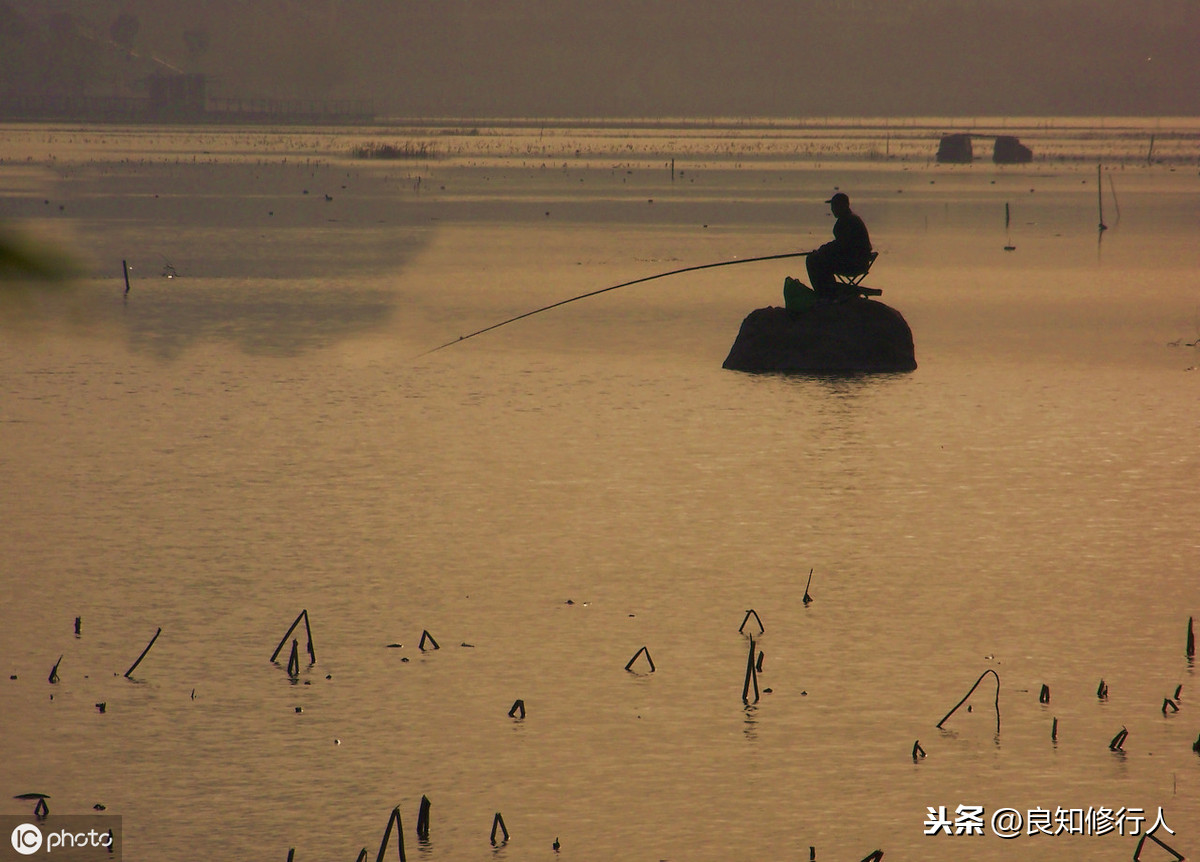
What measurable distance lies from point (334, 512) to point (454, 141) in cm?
14693

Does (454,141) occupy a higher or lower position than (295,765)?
higher

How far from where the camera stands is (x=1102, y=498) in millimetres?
14531

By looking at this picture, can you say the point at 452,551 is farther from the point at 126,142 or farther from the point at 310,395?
the point at 126,142

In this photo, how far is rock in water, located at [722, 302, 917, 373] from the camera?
21.6 meters

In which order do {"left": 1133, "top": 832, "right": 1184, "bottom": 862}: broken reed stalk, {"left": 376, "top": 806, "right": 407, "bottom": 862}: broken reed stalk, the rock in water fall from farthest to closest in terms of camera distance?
the rock in water, {"left": 1133, "top": 832, "right": 1184, "bottom": 862}: broken reed stalk, {"left": 376, "top": 806, "right": 407, "bottom": 862}: broken reed stalk

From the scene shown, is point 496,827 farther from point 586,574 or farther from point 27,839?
point 586,574

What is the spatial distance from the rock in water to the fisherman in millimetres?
339

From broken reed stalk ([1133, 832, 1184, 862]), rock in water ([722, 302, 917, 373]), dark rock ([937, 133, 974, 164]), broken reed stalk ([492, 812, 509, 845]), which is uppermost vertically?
dark rock ([937, 133, 974, 164])

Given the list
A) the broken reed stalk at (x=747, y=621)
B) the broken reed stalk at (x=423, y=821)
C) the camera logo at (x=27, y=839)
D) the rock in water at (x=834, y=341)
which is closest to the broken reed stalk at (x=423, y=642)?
the broken reed stalk at (x=747, y=621)

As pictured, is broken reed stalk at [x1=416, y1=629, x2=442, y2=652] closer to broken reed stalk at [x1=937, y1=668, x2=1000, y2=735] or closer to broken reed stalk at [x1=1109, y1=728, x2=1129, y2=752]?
broken reed stalk at [x1=937, y1=668, x2=1000, y2=735]

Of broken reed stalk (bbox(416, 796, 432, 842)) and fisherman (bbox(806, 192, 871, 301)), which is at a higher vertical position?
fisherman (bbox(806, 192, 871, 301))

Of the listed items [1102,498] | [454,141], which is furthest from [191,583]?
[454,141]

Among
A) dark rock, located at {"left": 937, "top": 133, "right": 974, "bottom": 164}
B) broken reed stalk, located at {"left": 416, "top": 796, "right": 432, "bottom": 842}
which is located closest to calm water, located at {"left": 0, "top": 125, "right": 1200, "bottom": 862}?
broken reed stalk, located at {"left": 416, "top": 796, "right": 432, "bottom": 842}

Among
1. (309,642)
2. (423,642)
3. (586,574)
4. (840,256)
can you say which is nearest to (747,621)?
(586,574)
